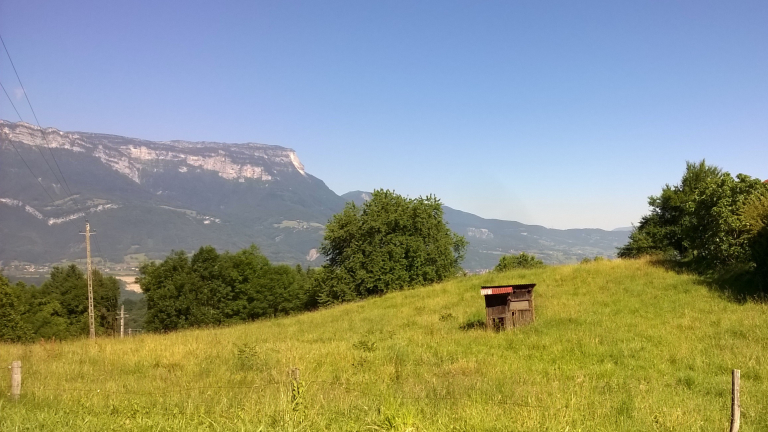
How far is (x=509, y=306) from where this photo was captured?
15727mm

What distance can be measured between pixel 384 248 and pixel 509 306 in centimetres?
2895

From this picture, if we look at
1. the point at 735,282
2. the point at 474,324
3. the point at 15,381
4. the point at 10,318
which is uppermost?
the point at 735,282

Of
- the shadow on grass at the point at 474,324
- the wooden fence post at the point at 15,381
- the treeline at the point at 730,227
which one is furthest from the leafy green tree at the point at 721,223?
the wooden fence post at the point at 15,381

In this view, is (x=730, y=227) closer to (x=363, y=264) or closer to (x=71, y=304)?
(x=363, y=264)

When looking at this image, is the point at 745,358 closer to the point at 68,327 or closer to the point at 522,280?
the point at 522,280

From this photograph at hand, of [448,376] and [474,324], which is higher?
[448,376]

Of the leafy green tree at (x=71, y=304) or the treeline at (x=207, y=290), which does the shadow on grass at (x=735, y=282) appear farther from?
the leafy green tree at (x=71, y=304)

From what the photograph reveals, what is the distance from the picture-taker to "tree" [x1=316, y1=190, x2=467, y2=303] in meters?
43.6

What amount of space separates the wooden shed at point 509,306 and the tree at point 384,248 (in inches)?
1043

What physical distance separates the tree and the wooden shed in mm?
26480

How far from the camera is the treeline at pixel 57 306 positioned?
5241 centimetres

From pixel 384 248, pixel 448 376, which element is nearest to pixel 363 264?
pixel 384 248

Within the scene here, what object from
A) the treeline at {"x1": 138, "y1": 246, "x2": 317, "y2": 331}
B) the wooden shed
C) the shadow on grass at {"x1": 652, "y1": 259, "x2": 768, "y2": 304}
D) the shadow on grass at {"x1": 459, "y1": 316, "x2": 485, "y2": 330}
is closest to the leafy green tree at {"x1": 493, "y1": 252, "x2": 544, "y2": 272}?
the treeline at {"x1": 138, "y1": 246, "x2": 317, "y2": 331}

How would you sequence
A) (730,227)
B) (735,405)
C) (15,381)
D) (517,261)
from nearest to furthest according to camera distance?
(735,405) < (15,381) < (730,227) < (517,261)
